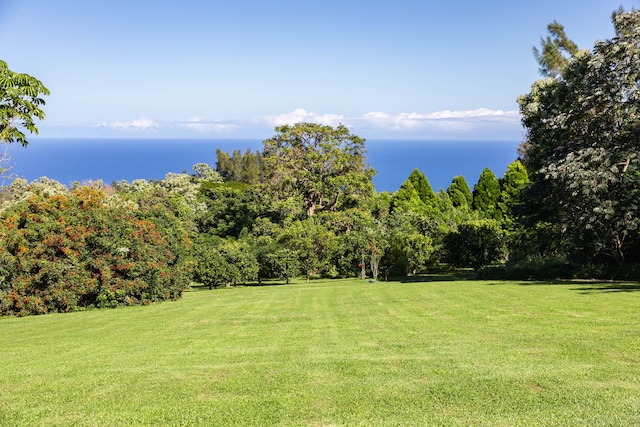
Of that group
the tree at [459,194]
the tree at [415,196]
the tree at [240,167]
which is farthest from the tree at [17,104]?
the tree at [240,167]

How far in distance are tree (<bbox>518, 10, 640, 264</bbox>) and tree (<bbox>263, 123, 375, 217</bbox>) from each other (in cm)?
1736

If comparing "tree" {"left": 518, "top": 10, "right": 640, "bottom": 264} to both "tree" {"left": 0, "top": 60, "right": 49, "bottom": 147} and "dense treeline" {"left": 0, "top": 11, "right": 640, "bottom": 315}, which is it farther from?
"tree" {"left": 0, "top": 60, "right": 49, "bottom": 147}

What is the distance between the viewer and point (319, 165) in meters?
32.5

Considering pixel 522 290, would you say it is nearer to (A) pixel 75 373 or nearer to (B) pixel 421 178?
(A) pixel 75 373

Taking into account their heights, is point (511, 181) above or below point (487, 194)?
above

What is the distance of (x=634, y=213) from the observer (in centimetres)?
1409

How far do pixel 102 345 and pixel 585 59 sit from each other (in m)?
16.7

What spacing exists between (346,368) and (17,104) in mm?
8257

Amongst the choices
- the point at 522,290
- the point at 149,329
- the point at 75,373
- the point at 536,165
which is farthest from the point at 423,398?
the point at 536,165

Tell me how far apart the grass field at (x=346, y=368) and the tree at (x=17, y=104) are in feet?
14.2

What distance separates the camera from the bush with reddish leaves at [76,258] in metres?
15.5

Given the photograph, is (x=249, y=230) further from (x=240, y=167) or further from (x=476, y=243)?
(x=240, y=167)

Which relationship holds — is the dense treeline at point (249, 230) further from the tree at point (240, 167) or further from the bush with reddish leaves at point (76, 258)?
the tree at point (240, 167)

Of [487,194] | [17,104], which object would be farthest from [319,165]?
[17,104]
